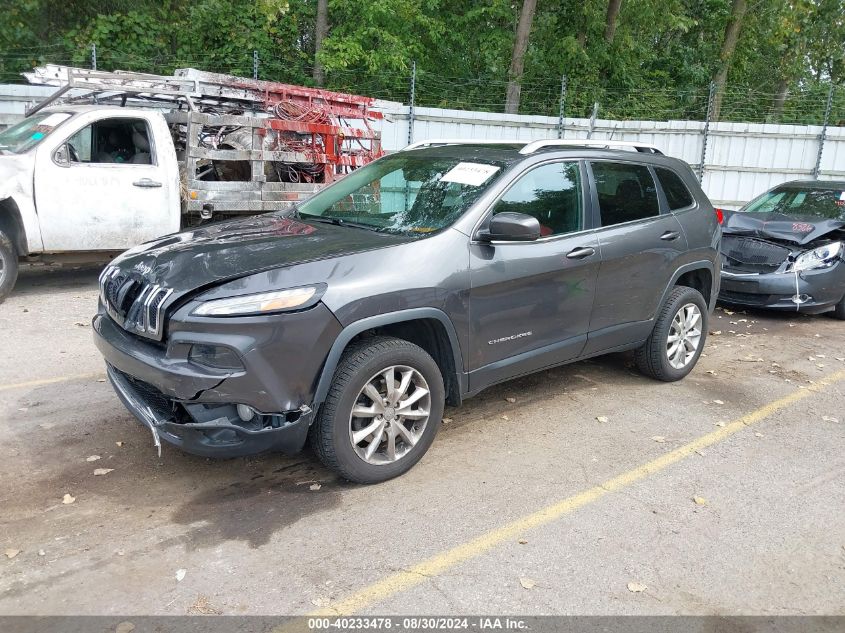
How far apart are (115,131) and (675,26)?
16.0 meters

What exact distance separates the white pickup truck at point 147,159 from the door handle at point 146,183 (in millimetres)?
11

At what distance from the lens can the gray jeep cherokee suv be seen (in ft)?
11.3

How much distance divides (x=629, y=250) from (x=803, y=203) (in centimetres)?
518

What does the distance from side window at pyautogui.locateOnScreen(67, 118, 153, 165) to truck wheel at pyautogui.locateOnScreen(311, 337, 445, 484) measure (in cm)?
553

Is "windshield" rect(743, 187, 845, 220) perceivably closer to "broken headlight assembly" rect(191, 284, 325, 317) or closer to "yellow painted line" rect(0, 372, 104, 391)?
"broken headlight assembly" rect(191, 284, 325, 317)

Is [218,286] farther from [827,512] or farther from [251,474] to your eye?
[827,512]

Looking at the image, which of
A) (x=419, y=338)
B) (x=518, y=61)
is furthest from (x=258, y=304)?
(x=518, y=61)

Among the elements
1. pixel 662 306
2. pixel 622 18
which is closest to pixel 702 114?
pixel 622 18

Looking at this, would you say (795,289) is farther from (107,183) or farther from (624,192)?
(107,183)

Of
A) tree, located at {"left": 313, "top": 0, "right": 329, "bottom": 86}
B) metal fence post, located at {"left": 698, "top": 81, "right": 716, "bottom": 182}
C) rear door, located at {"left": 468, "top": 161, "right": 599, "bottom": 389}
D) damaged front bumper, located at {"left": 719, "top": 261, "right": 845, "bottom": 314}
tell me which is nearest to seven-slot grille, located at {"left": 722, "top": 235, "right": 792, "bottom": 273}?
damaged front bumper, located at {"left": 719, "top": 261, "right": 845, "bottom": 314}

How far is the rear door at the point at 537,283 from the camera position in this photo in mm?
4242

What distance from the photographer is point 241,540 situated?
338 cm

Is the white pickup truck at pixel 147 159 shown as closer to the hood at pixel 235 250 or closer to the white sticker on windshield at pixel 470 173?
the hood at pixel 235 250

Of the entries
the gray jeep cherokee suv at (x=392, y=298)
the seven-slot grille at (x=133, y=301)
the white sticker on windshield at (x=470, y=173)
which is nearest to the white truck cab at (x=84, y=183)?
the gray jeep cherokee suv at (x=392, y=298)
